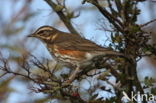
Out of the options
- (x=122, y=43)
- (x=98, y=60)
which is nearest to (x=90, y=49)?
(x=98, y=60)

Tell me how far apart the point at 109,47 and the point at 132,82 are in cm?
28

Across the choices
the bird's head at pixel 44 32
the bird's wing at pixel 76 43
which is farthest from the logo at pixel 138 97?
the bird's head at pixel 44 32

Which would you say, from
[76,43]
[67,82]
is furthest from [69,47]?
[67,82]

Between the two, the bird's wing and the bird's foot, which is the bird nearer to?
the bird's wing

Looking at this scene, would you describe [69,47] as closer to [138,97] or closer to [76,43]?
[76,43]

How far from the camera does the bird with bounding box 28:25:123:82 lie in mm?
3266

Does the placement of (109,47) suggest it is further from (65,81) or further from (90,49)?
(90,49)

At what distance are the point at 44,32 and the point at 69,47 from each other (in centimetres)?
30

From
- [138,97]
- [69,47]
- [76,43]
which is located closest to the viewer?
[138,97]

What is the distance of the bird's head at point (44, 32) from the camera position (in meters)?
3.85

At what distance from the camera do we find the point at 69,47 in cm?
381

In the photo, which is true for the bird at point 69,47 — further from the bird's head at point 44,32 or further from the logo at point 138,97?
the logo at point 138,97

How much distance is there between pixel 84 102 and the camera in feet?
8.13

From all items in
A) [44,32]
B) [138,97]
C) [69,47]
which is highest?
[44,32]
